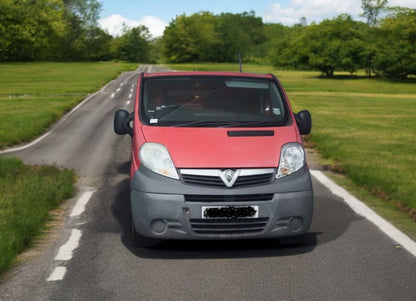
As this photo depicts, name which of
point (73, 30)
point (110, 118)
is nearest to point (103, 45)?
point (73, 30)

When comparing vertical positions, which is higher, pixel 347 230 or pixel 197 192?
pixel 197 192

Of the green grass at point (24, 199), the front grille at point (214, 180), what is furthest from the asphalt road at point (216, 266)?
the front grille at point (214, 180)

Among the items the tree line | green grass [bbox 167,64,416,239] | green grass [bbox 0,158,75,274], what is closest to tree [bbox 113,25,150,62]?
the tree line

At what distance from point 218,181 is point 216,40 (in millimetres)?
146092

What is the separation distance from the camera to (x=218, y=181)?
16.0 ft

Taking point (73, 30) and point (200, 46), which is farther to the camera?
point (200, 46)

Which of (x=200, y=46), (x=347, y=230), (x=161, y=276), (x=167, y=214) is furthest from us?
(x=200, y=46)

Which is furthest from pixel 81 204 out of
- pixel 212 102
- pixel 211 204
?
pixel 211 204

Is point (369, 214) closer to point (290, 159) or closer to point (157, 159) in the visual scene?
point (290, 159)

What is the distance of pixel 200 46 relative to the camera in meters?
143

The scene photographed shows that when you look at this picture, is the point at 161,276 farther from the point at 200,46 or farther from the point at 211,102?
the point at 200,46

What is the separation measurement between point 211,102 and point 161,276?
2187 mm

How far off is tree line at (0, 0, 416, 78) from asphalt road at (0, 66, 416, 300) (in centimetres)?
1820

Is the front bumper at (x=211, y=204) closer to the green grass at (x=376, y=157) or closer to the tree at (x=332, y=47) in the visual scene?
→ the green grass at (x=376, y=157)
